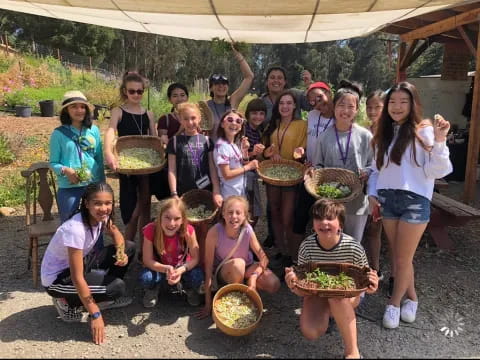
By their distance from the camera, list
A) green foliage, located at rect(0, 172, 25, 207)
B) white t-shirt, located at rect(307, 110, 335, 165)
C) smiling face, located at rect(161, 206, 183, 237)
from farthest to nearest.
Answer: green foliage, located at rect(0, 172, 25, 207)
white t-shirt, located at rect(307, 110, 335, 165)
smiling face, located at rect(161, 206, 183, 237)

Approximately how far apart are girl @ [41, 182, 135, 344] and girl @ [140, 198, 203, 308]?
0.76 ft

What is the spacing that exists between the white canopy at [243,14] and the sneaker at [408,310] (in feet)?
8.90

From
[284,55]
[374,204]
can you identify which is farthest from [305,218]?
[284,55]

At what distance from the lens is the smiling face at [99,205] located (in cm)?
308

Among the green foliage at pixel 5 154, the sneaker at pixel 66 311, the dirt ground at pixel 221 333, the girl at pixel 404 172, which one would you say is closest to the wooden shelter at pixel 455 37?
the dirt ground at pixel 221 333

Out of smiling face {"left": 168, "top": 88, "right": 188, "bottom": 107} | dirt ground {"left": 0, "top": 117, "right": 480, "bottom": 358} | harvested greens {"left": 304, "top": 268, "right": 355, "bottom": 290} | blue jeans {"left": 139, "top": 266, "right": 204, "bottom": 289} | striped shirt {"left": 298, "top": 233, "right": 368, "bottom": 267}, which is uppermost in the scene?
smiling face {"left": 168, "top": 88, "right": 188, "bottom": 107}

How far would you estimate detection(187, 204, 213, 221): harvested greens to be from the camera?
3.60 m

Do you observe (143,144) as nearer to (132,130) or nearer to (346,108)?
(132,130)

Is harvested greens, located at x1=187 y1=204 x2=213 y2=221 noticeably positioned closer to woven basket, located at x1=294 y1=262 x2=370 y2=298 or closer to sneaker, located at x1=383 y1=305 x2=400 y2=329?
woven basket, located at x1=294 y1=262 x2=370 y2=298

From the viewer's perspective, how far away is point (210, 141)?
152 inches

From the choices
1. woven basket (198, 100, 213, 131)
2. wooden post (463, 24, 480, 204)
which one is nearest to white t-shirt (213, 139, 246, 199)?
woven basket (198, 100, 213, 131)

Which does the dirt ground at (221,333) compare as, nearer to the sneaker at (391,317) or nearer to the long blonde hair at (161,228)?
the sneaker at (391,317)

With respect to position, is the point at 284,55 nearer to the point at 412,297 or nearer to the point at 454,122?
the point at 454,122

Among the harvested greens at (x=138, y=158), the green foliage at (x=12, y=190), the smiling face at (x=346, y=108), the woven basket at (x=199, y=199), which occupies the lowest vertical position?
the green foliage at (x=12, y=190)
